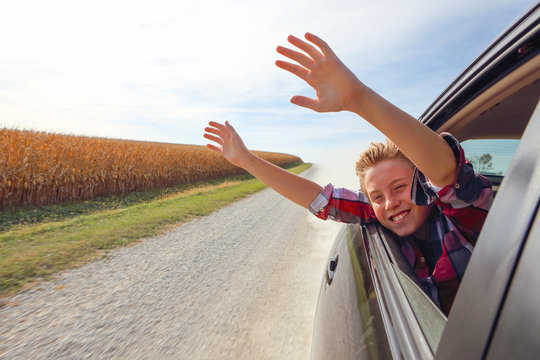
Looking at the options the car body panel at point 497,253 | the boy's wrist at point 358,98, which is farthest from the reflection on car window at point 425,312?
the boy's wrist at point 358,98

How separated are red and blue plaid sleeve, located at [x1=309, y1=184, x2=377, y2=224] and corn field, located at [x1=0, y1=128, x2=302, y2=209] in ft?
30.5

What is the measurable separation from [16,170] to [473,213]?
10447 mm

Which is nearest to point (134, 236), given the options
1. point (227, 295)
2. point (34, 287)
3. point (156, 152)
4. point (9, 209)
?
point (34, 287)

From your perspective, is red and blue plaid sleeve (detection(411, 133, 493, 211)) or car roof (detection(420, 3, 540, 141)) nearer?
car roof (detection(420, 3, 540, 141))

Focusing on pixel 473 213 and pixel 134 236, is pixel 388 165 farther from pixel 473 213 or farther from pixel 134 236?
pixel 134 236

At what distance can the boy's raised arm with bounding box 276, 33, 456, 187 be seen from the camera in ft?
3.67

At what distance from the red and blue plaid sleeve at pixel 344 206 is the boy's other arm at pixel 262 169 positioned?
3.8 inches

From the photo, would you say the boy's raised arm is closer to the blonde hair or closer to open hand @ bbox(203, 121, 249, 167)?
the blonde hair

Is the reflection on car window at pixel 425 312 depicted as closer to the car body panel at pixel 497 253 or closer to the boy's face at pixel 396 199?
the car body panel at pixel 497 253

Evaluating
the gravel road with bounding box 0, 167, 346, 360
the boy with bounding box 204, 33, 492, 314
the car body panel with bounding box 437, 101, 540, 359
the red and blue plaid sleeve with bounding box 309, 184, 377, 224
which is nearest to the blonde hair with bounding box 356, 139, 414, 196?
the boy with bounding box 204, 33, 492, 314

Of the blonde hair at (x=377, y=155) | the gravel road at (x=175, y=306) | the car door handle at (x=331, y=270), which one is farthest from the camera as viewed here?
the gravel road at (x=175, y=306)

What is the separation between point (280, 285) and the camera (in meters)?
3.54

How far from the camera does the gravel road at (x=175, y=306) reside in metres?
2.22

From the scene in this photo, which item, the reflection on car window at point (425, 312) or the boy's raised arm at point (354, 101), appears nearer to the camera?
the reflection on car window at point (425, 312)
